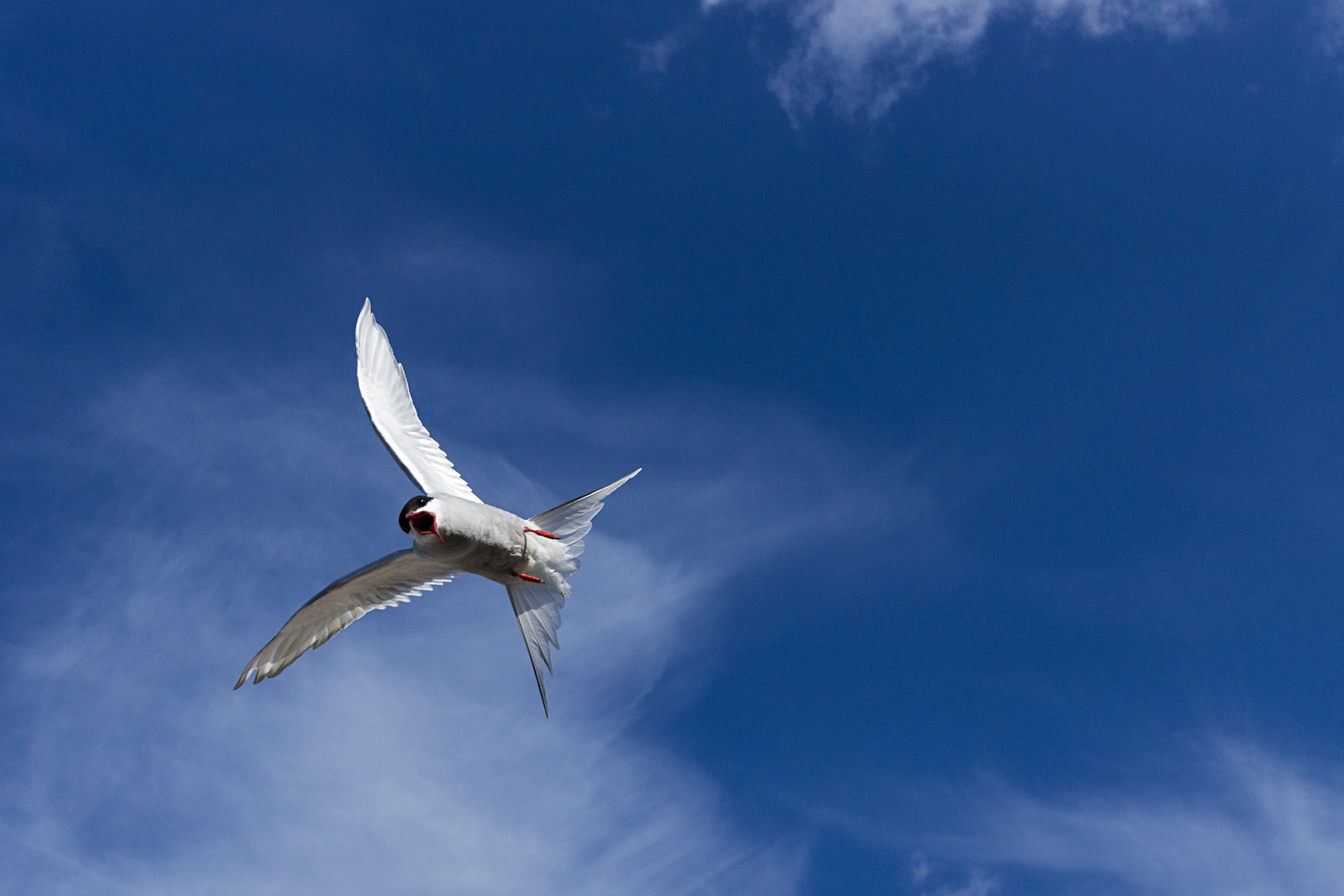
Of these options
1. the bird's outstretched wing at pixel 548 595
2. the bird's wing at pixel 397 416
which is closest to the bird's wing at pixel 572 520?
the bird's outstretched wing at pixel 548 595

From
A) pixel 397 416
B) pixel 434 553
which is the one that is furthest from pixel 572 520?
pixel 397 416

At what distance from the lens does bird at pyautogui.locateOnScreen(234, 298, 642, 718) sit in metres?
16.0

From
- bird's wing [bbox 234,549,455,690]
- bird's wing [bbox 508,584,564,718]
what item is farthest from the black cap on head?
bird's wing [bbox 508,584,564,718]

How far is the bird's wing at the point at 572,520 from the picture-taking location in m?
16.8

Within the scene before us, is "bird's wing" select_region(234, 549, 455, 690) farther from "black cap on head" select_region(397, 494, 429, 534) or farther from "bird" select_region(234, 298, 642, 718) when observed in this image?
"black cap on head" select_region(397, 494, 429, 534)

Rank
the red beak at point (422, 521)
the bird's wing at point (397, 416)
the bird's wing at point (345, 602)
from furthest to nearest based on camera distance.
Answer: the bird's wing at point (397, 416) → the bird's wing at point (345, 602) → the red beak at point (422, 521)

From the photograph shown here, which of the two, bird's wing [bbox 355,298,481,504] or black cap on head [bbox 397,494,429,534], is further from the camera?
bird's wing [bbox 355,298,481,504]

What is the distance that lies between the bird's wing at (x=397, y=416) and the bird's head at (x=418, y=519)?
2.48 meters

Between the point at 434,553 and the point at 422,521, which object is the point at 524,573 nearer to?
the point at 434,553

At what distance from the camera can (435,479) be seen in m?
18.0

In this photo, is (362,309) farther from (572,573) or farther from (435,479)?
(572,573)

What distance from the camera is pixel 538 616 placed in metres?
17.3

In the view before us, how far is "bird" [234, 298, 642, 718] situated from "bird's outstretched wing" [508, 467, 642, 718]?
2cm

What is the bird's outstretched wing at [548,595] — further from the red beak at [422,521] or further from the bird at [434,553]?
the red beak at [422,521]
